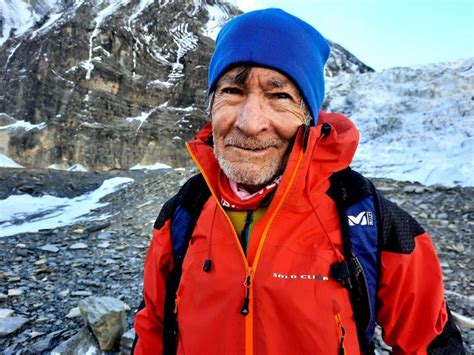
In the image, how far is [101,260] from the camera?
576 cm

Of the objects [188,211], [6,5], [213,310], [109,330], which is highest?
[6,5]

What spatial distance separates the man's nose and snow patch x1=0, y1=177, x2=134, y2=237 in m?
8.54

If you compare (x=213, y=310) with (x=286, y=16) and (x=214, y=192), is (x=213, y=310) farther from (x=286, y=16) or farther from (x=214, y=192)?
(x=286, y=16)

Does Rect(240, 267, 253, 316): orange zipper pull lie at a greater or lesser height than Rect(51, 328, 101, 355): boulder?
greater

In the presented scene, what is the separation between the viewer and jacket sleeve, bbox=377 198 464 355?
4.61 ft

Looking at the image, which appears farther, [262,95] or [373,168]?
[373,168]

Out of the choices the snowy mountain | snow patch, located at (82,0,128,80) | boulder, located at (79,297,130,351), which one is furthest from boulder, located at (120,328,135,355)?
snow patch, located at (82,0,128,80)

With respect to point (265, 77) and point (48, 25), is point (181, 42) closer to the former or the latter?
point (48, 25)

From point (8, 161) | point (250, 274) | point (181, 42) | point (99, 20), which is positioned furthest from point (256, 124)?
point (99, 20)

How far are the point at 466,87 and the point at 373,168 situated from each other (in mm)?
→ 10972

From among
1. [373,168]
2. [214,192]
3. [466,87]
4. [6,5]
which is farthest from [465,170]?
[6,5]

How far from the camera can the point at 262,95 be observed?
1656 mm

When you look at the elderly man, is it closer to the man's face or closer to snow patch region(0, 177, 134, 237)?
the man's face

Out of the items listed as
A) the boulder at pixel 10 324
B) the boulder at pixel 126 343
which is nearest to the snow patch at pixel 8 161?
the boulder at pixel 10 324
